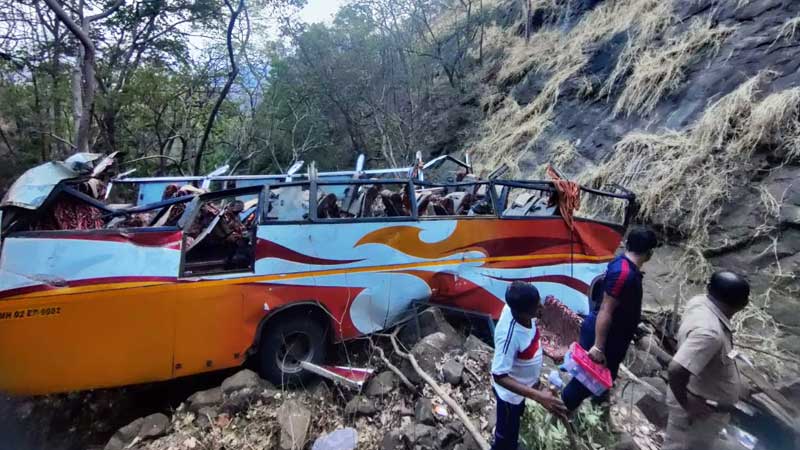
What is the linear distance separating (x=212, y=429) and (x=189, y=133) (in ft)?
43.6

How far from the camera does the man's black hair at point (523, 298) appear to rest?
2576mm

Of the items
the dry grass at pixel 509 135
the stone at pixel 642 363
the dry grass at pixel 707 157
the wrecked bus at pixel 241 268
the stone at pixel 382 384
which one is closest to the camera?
the wrecked bus at pixel 241 268

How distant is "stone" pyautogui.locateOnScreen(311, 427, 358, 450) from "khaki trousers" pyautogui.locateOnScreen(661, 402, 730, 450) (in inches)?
87.6

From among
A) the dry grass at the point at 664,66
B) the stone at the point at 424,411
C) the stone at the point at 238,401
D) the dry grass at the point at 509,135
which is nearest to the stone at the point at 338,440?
the stone at the point at 424,411

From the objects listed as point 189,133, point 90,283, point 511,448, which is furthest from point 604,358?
point 189,133

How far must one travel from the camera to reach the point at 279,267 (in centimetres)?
435

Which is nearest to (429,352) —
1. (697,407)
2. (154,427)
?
(697,407)

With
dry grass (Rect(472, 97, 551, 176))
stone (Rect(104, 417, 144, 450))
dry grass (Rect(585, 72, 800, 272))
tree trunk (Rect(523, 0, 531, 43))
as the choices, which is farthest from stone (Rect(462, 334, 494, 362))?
tree trunk (Rect(523, 0, 531, 43))

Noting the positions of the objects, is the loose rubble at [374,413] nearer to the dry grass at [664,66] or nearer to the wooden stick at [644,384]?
the wooden stick at [644,384]

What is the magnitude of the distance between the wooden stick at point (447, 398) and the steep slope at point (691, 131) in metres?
3.47

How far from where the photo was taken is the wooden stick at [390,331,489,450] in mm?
3174

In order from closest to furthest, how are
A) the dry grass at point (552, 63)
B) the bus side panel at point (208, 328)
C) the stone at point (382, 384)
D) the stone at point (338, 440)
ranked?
1. the stone at point (338, 440)
2. the bus side panel at point (208, 328)
3. the stone at point (382, 384)
4. the dry grass at point (552, 63)

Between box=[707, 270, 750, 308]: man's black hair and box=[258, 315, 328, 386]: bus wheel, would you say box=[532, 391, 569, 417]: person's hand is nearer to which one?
box=[707, 270, 750, 308]: man's black hair

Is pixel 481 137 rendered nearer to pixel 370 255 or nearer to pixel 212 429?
pixel 370 255
